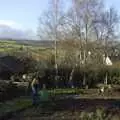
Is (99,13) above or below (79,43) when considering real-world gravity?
above

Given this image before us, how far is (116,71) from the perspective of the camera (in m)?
40.4

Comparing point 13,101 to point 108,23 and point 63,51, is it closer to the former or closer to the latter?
point 63,51

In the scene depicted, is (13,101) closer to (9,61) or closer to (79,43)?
(9,61)

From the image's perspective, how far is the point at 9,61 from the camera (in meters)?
41.5

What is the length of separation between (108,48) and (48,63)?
18.2 meters

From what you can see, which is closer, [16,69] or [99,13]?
[16,69]

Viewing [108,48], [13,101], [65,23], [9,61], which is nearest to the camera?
[13,101]

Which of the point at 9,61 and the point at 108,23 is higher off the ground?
the point at 108,23

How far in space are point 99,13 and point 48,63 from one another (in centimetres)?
991

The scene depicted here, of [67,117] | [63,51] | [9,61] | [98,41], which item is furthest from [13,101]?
[98,41]

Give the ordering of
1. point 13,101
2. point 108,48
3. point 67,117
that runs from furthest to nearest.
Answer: point 108,48 < point 13,101 < point 67,117

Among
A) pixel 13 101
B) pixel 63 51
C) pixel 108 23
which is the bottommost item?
pixel 13 101

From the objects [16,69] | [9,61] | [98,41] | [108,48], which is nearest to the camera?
[16,69]

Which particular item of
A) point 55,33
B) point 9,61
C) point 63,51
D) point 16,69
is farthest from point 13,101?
point 63,51
